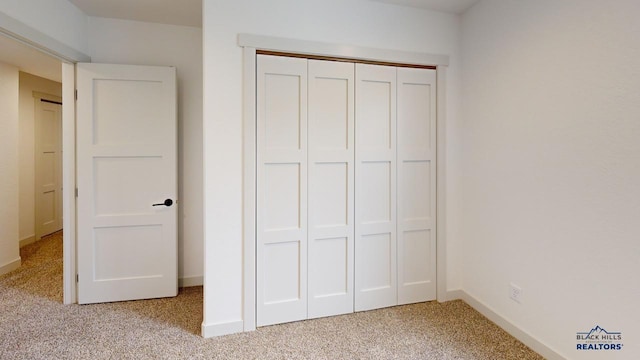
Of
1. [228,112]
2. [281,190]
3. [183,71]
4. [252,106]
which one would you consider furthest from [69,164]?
[281,190]

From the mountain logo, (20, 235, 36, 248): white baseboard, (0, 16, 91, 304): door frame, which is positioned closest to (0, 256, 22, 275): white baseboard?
(20, 235, 36, 248): white baseboard

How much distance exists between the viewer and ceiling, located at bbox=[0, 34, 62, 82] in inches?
127

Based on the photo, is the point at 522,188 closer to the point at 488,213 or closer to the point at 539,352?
the point at 488,213

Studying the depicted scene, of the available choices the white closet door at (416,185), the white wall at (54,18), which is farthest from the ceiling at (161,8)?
the white closet door at (416,185)

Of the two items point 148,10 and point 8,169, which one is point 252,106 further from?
point 8,169

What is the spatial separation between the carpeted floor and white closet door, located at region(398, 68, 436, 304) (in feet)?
0.79

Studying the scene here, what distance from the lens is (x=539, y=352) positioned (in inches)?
83.8

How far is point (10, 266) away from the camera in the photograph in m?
3.68

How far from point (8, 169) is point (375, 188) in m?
4.35

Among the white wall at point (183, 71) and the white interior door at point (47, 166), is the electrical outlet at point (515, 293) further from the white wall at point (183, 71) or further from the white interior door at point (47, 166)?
the white interior door at point (47, 166)

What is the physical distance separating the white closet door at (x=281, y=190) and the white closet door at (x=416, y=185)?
87cm

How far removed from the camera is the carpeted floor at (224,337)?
212cm

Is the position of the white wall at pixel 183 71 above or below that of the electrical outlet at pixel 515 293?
above

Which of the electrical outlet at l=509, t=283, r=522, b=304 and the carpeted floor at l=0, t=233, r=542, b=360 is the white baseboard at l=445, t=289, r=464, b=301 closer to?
the carpeted floor at l=0, t=233, r=542, b=360
